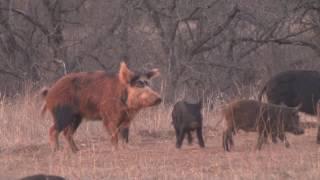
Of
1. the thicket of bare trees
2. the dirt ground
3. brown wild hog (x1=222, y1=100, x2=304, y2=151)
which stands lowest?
the dirt ground

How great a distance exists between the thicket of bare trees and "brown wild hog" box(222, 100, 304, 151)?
8.81 meters

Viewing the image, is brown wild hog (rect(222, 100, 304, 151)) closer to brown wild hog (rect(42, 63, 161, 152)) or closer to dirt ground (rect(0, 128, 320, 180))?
dirt ground (rect(0, 128, 320, 180))

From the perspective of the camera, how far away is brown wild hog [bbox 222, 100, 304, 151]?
38.0 feet

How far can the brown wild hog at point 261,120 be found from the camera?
11.6 meters

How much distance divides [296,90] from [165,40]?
8.62 metres

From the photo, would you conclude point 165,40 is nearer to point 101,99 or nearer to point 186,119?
point 101,99

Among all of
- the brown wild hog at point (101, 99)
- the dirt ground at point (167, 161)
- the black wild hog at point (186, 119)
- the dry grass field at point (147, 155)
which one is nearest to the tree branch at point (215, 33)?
the dry grass field at point (147, 155)

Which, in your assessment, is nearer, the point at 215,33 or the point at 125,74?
the point at 125,74

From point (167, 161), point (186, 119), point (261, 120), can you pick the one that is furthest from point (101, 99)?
point (261, 120)

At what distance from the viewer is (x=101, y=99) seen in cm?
1245

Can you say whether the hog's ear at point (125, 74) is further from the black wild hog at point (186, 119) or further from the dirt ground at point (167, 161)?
the dirt ground at point (167, 161)

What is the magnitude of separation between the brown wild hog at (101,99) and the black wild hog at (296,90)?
1.93m

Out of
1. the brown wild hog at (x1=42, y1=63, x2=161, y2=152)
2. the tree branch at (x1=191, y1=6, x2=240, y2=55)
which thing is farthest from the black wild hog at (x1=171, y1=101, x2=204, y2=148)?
the tree branch at (x1=191, y1=6, x2=240, y2=55)

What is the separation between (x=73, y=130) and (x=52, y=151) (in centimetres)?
53
